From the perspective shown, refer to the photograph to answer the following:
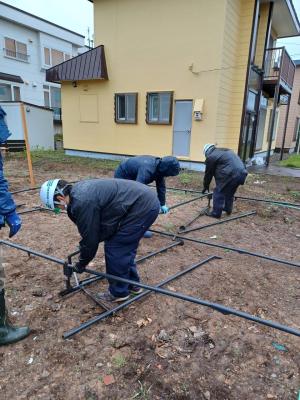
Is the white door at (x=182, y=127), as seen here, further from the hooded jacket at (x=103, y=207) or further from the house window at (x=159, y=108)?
the hooded jacket at (x=103, y=207)

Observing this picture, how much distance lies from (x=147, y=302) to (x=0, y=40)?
64.0 feet

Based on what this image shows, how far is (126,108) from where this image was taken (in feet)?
35.2

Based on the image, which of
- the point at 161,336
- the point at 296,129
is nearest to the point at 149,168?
the point at 161,336

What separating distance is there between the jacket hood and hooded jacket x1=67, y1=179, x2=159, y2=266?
1171 mm

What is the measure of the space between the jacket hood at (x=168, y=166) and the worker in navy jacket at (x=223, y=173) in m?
1.66

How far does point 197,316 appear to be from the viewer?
106 inches

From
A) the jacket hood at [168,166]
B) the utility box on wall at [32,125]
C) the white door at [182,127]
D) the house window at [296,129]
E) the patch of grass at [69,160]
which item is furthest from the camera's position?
the house window at [296,129]

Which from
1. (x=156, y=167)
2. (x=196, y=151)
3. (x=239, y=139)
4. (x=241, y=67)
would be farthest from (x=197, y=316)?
(x=241, y=67)

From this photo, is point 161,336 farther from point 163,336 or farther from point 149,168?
point 149,168

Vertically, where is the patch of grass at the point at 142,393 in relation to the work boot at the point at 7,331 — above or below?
below

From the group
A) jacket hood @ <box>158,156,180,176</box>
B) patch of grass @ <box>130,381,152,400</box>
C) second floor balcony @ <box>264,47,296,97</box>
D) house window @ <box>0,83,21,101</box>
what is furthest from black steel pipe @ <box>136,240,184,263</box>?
house window @ <box>0,83,21,101</box>

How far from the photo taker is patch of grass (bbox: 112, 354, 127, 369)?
2145 mm

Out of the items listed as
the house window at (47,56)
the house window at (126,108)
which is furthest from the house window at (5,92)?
the house window at (126,108)

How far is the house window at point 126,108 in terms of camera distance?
10430mm
